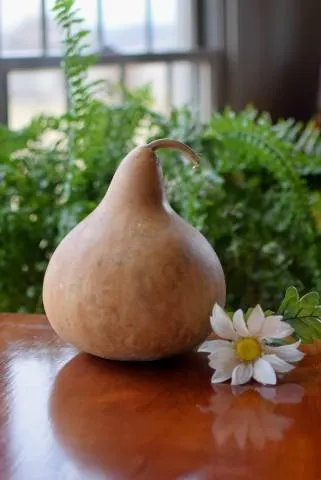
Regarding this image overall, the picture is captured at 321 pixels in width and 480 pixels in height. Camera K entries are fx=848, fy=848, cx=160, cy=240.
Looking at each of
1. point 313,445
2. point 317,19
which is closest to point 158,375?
point 313,445

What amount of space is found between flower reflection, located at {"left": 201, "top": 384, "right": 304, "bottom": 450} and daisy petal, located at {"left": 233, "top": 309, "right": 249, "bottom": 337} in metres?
0.04

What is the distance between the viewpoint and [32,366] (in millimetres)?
730

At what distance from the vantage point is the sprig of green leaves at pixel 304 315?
2.33 ft

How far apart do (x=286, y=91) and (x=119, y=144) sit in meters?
1.24

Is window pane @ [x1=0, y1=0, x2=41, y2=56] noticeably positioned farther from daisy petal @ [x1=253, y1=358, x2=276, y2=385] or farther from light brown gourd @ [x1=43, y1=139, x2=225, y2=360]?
daisy petal @ [x1=253, y1=358, x2=276, y2=385]

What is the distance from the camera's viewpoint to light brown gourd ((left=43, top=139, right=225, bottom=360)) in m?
0.69

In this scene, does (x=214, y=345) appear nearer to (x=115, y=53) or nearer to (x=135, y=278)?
(x=135, y=278)

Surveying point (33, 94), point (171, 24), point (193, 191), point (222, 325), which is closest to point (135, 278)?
point (222, 325)

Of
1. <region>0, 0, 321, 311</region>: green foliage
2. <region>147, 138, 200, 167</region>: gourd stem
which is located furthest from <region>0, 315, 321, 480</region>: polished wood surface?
<region>0, 0, 321, 311</region>: green foliage

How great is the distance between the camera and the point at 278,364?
0.69 metres

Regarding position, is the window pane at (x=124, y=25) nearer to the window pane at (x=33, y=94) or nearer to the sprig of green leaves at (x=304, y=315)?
the window pane at (x=33, y=94)

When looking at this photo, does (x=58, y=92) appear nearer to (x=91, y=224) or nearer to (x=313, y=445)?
(x=91, y=224)

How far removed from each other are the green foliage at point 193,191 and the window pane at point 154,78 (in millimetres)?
935

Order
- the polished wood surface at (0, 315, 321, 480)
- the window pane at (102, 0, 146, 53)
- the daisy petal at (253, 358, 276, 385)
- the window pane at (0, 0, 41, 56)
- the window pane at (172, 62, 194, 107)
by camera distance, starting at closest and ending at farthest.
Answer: the polished wood surface at (0, 315, 321, 480), the daisy petal at (253, 358, 276, 385), the window pane at (0, 0, 41, 56), the window pane at (102, 0, 146, 53), the window pane at (172, 62, 194, 107)
